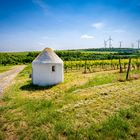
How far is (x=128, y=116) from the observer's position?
9086 millimetres

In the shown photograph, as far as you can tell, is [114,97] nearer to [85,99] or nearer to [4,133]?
[85,99]

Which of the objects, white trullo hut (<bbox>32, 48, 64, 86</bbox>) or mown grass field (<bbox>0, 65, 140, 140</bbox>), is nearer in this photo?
mown grass field (<bbox>0, 65, 140, 140</bbox>)

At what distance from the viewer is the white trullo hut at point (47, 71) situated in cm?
2005

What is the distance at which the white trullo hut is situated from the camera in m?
20.0

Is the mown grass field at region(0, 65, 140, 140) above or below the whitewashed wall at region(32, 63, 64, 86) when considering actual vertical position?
below

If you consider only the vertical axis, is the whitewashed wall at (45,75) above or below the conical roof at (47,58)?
below

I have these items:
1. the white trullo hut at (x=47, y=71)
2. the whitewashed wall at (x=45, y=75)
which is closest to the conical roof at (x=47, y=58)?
the white trullo hut at (x=47, y=71)

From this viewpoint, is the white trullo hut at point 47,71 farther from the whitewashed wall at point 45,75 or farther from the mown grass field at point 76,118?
the mown grass field at point 76,118

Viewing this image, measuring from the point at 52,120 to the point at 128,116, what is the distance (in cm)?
365

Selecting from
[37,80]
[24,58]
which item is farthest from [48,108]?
[24,58]

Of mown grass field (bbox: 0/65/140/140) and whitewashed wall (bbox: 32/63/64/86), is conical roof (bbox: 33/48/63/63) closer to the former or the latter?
whitewashed wall (bbox: 32/63/64/86)

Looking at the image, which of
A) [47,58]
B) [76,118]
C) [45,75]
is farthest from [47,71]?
[76,118]

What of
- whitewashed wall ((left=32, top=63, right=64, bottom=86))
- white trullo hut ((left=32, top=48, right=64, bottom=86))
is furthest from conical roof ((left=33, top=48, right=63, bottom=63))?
whitewashed wall ((left=32, top=63, right=64, bottom=86))

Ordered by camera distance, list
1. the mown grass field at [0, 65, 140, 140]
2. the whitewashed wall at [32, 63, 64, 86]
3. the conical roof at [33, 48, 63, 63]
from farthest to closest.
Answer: the conical roof at [33, 48, 63, 63], the whitewashed wall at [32, 63, 64, 86], the mown grass field at [0, 65, 140, 140]
